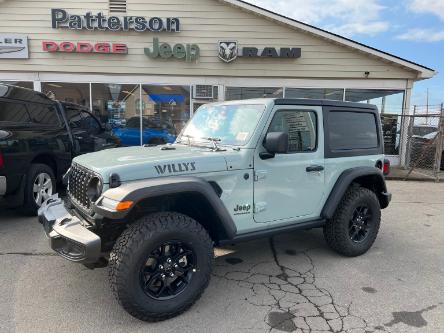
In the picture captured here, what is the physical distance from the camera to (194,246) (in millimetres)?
2918

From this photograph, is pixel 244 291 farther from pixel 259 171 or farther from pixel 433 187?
pixel 433 187

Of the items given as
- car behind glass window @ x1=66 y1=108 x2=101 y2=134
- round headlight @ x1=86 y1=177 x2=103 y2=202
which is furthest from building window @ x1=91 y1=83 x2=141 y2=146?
round headlight @ x1=86 y1=177 x2=103 y2=202

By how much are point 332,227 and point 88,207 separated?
2.61 metres

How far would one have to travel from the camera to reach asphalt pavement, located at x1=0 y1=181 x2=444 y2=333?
9.26 ft

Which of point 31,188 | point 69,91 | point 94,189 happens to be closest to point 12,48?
point 69,91

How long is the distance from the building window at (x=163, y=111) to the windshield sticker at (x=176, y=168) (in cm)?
835

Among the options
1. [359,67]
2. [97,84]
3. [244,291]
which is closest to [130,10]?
[97,84]

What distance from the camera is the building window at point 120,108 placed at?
11.2m

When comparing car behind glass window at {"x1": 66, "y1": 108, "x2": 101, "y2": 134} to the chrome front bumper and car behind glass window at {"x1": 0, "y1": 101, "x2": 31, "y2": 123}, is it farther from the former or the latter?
the chrome front bumper

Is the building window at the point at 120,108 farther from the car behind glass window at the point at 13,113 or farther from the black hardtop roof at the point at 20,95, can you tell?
the car behind glass window at the point at 13,113

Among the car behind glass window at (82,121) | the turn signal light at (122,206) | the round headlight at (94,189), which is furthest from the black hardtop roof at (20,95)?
the turn signal light at (122,206)

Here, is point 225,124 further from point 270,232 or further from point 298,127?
point 270,232

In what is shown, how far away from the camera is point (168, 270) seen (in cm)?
290

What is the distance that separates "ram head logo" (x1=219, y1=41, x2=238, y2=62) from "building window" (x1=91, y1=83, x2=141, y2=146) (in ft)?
9.22
